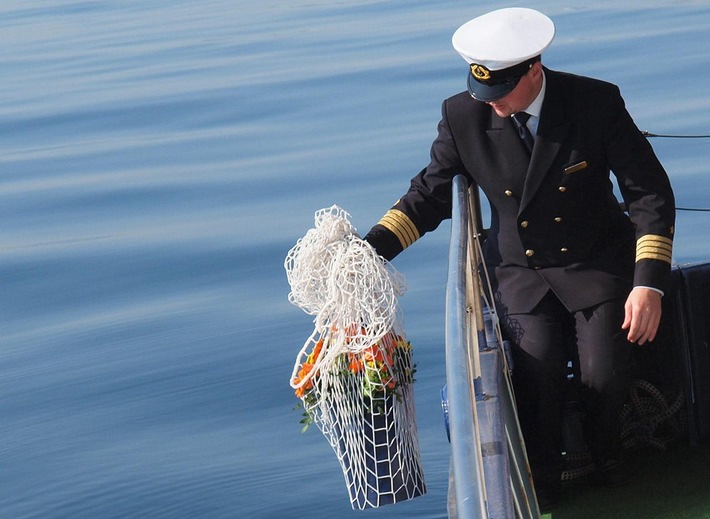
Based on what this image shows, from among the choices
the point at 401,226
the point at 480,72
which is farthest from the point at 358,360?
the point at 480,72

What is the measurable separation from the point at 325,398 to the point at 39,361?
3.99 m

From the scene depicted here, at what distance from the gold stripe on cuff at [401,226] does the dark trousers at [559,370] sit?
314 millimetres

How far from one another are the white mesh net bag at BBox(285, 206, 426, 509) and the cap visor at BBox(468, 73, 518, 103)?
436mm

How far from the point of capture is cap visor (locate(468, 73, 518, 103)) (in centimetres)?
341

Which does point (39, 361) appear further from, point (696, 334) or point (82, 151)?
point (82, 151)

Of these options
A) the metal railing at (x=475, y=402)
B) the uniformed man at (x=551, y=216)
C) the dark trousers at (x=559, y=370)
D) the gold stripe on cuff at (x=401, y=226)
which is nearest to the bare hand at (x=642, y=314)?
the uniformed man at (x=551, y=216)

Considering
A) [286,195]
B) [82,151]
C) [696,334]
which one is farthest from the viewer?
[82,151]

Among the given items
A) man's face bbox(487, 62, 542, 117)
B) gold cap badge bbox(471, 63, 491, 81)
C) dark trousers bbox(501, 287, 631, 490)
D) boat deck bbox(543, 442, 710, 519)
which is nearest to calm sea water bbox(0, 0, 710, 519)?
boat deck bbox(543, 442, 710, 519)

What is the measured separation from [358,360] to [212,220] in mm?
6069

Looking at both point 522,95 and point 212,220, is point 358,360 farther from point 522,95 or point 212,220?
point 212,220

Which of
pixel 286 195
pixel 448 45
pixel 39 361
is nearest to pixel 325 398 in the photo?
pixel 39 361

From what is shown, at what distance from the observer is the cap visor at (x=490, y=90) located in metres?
3.41

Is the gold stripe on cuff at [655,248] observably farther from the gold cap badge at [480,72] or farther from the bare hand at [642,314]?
the gold cap badge at [480,72]

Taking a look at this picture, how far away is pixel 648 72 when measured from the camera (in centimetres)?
1291
